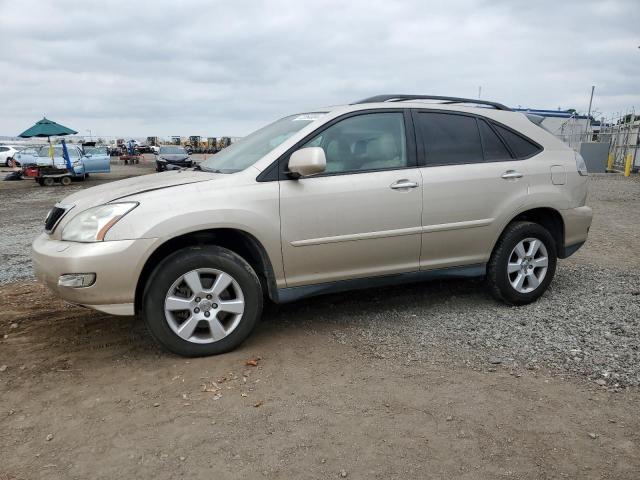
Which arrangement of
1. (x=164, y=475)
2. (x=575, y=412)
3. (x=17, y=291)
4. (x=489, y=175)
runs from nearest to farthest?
(x=164, y=475) → (x=575, y=412) → (x=489, y=175) → (x=17, y=291)

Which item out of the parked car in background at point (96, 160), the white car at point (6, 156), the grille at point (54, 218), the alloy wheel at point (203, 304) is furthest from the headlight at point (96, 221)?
the white car at point (6, 156)

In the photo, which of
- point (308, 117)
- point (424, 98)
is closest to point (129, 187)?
point (308, 117)

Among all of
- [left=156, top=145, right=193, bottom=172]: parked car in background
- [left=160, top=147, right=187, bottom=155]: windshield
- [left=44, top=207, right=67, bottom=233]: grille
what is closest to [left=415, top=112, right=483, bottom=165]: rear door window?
[left=44, top=207, right=67, bottom=233]: grille

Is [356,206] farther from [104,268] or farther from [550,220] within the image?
[550,220]

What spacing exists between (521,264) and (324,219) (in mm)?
1926

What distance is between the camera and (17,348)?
383 cm

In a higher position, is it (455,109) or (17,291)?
(455,109)

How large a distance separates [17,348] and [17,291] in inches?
66.5

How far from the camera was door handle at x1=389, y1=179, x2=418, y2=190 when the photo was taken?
4012 mm

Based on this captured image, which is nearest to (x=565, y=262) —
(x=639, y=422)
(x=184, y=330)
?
(x=639, y=422)

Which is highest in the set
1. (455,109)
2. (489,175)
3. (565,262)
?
(455,109)

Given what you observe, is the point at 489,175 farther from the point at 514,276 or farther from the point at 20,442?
the point at 20,442

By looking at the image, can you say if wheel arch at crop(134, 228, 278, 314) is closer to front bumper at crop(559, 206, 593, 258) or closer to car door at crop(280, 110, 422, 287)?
car door at crop(280, 110, 422, 287)

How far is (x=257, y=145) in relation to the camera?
167 inches
